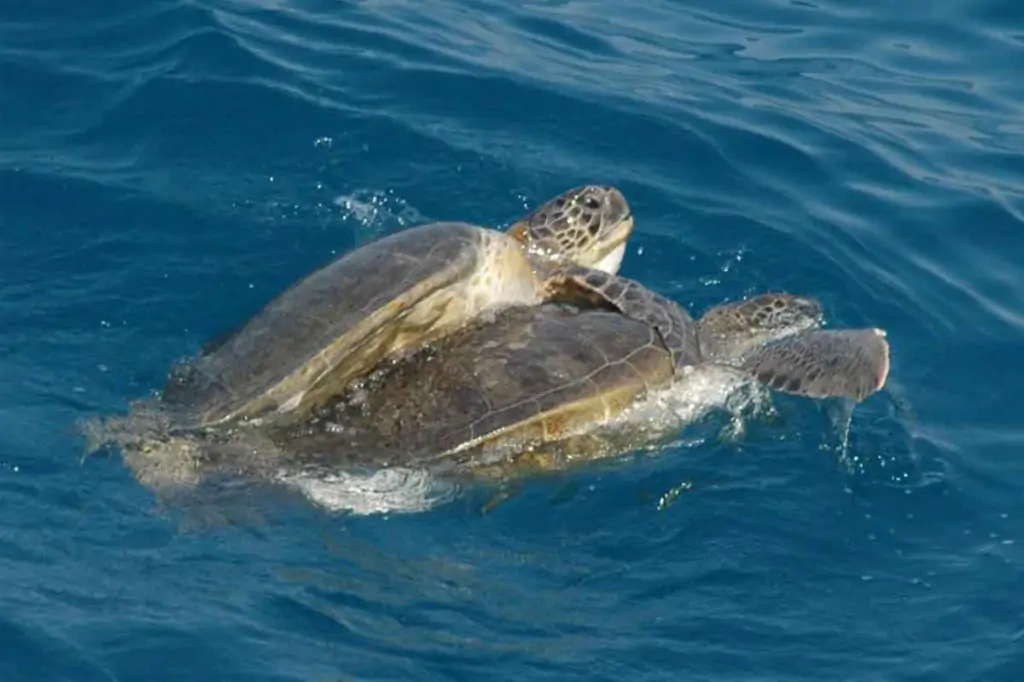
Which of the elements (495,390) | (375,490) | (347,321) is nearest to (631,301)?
(495,390)

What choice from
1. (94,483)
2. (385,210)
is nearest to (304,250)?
(385,210)

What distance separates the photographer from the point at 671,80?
12.3 meters

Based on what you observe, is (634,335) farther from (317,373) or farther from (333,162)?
(333,162)

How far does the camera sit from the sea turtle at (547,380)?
7484mm

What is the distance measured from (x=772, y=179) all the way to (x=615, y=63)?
6.47 feet

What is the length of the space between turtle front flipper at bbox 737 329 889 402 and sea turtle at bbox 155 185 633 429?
137cm

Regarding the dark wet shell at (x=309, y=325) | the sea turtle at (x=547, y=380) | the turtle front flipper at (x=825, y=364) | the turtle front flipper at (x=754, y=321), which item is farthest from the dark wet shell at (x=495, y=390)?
the turtle front flipper at (x=754, y=321)

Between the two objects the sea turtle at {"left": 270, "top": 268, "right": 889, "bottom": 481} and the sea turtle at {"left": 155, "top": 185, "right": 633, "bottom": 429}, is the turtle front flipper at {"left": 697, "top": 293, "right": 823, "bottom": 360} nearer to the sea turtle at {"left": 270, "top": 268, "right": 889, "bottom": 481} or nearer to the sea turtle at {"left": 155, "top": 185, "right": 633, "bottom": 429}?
the sea turtle at {"left": 270, "top": 268, "right": 889, "bottom": 481}

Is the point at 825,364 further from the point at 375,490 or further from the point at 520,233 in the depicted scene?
the point at 375,490

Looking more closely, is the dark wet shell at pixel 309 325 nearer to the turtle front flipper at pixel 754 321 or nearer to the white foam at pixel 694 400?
the white foam at pixel 694 400

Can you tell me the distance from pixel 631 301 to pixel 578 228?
2.99ft

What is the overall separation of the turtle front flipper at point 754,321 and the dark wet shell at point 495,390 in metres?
0.75

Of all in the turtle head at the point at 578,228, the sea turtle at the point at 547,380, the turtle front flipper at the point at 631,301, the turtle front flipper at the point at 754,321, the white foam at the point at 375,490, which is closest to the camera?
the white foam at the point at 375,490

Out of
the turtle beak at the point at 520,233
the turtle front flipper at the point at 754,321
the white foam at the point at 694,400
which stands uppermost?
the turtle beak at the point at 520,233
